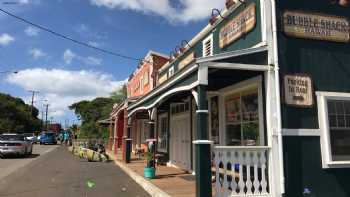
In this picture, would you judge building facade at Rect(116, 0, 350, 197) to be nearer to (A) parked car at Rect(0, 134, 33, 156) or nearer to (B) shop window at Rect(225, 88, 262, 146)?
(B) shop window at Rect(225, 88, 262, 146)

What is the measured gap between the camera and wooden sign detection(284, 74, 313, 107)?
26.8ft

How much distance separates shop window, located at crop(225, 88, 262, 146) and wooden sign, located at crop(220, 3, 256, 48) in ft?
5.07

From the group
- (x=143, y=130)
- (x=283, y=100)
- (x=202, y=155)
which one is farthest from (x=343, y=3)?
(x=143, y=130)

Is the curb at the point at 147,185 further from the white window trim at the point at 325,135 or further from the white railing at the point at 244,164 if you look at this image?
the white window trim at the point at 325,135

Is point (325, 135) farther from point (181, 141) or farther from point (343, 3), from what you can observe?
point (181, 141)

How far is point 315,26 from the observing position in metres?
8.69

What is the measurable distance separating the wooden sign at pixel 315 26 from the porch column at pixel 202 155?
285 centimetres

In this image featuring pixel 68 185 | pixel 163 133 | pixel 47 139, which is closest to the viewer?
pixel 68 185

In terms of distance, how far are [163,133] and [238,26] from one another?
9.70 meters

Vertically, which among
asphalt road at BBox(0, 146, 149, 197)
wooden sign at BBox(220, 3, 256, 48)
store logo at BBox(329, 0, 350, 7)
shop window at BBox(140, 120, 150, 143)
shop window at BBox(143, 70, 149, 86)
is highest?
shop window at BBox(143, 70, 149, 86)

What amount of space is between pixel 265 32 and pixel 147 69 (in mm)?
16923

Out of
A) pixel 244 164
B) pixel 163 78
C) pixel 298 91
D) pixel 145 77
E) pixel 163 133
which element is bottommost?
pixel 244 164

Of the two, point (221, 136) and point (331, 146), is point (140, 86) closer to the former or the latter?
point (221, 136)

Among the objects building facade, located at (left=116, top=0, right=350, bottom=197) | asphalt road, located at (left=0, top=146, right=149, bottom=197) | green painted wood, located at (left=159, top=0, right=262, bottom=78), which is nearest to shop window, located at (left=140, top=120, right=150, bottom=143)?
asphalt road, located at (left=0, top=146, right=149, bottom=197)
